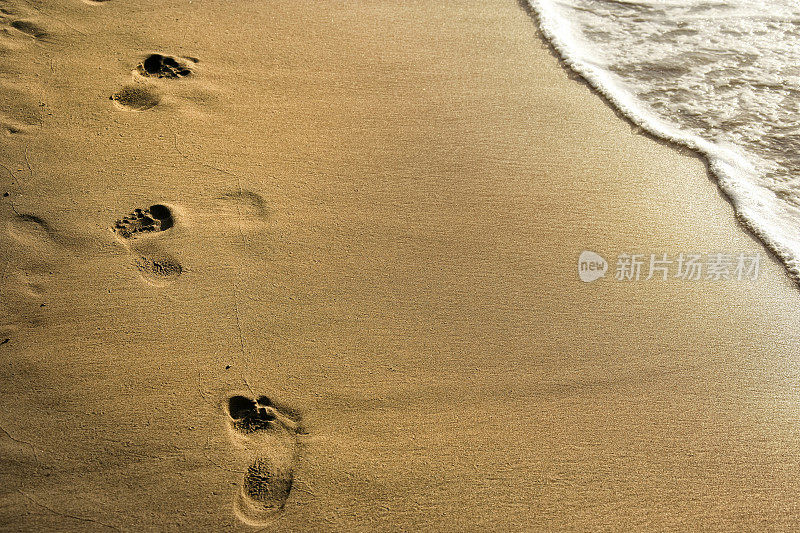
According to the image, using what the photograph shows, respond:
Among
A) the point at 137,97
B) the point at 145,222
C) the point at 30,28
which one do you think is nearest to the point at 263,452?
the point at 145,222

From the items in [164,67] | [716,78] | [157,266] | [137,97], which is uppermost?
[716,78]

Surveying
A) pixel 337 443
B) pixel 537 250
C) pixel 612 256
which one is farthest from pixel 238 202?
pixel 612 256

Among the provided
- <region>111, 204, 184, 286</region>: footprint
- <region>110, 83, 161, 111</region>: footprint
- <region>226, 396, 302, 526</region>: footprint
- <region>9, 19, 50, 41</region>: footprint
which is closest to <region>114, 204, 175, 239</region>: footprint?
<region>111, 204, 184, 286</region>: footprint

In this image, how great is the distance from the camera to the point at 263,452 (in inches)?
69.3

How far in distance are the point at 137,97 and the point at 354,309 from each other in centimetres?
172

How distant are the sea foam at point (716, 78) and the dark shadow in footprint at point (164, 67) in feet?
7.60

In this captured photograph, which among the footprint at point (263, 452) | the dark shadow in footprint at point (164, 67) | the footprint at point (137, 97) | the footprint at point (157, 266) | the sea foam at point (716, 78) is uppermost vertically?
the sea foam at point (716, 78)

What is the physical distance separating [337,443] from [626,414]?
102 cm

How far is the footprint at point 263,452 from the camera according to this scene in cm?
167

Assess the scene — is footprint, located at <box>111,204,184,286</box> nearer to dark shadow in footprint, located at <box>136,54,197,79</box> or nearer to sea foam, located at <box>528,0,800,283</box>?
dark shadow in footprint, located at <box>136,54,197,79</box>

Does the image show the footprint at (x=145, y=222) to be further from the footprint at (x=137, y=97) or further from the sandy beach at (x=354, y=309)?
the footprint at (x=137, y=97)

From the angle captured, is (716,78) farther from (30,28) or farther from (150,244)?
(30,28)

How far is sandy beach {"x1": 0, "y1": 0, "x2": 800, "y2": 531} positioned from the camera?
1.75 metres

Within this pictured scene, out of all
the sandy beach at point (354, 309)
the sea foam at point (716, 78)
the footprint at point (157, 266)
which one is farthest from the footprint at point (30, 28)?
the sea foam at point (716, 78)
